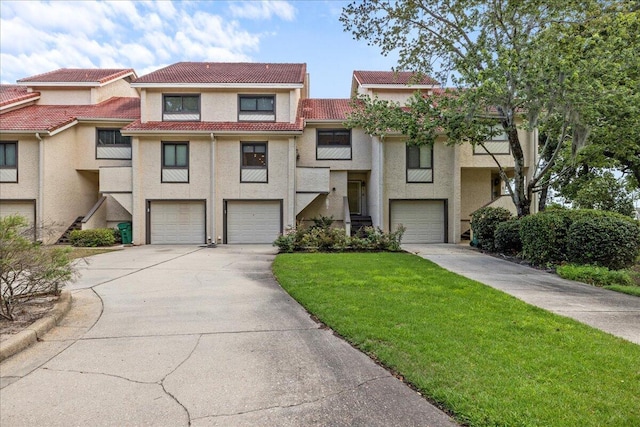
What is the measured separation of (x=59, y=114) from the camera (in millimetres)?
17906

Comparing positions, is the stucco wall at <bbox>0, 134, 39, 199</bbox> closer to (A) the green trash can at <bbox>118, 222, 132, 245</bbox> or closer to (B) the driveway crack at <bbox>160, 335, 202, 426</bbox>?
(A) the green trash can at <bbox>118, 222, 132, 245</bbox>

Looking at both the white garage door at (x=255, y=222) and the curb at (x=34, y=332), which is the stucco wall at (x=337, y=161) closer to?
the white garage door at (x=255, y=222)

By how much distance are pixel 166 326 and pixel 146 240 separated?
13418 mm

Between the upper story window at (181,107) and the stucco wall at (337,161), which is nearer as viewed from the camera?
the upper story window at (181,107)

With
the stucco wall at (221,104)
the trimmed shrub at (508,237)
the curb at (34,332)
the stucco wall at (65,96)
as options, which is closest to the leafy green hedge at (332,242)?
the trimmed shrub at (508,237)

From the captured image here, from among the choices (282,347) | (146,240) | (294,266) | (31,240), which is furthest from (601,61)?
(146,240)

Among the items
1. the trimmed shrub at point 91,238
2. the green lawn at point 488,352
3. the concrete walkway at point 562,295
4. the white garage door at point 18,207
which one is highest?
the white garage door at point 18,207

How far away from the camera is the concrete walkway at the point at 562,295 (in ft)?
16.5

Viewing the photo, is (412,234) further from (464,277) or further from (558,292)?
(558,292)

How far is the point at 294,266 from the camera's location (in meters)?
9.47

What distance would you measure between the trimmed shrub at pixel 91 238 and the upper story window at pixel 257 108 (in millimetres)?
8124

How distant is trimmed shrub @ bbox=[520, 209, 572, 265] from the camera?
31.8 ft

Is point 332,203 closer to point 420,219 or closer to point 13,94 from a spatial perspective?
point 420,219

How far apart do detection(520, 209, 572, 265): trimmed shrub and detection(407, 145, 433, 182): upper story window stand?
7418 millimetres
